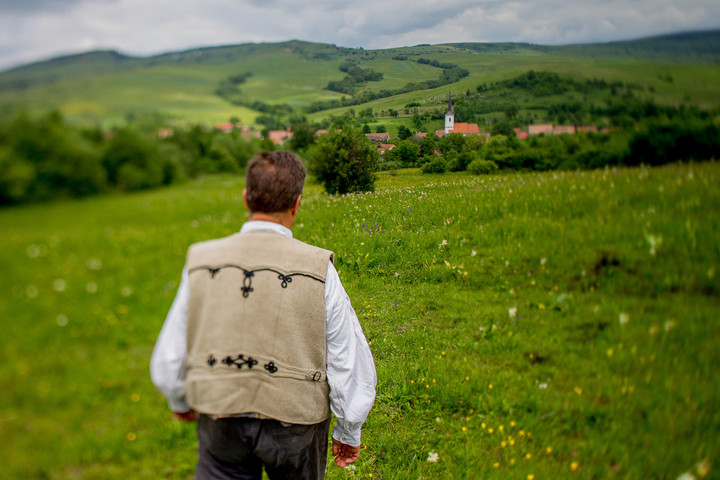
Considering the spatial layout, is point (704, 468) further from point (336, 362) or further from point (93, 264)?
point (93, 264)

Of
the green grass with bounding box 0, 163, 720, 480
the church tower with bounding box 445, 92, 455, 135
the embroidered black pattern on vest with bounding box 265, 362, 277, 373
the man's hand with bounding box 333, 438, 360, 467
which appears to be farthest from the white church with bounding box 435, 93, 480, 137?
the man's hand with bounding box 333, 438, 360, 467

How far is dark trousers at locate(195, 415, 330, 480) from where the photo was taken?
2.20 metres

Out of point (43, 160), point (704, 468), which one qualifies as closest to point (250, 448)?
point (704, 468)

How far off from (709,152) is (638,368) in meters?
1.66

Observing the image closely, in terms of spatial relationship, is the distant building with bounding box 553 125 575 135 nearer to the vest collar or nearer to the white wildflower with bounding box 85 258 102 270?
the vest collar

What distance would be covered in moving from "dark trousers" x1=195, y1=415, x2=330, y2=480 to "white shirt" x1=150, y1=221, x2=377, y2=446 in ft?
0.90

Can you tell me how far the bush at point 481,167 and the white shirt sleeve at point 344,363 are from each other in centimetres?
208

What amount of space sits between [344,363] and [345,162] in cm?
255

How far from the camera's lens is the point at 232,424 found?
2.18 metres

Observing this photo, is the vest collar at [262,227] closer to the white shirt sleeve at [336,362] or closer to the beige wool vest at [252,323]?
the beige wool vest at [252,323]

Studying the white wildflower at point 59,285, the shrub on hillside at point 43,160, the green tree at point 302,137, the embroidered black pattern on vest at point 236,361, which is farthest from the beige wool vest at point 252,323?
the white wildflower at point 59,285

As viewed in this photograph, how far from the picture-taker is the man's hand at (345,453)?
8.67 feet

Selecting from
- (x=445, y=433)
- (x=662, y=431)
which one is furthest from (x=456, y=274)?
(x=662, y=431)

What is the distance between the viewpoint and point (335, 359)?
8.07 feet
